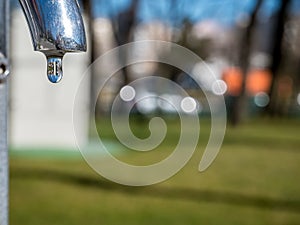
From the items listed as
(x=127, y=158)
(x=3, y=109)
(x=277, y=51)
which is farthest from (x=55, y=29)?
(x=277, y=51)

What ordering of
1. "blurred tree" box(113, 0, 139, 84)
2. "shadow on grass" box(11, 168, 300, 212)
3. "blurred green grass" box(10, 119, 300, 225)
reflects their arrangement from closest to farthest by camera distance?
"blurred green grass" box(10, 119, 300, 225), "shadow on grass" box(11, 168, 300, 212), "blurred tree" box(113, 0, 139, 84)

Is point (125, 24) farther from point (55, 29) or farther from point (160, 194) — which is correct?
point (55, 29)

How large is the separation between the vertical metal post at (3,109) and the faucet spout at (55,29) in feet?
0.29

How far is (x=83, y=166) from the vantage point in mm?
6859

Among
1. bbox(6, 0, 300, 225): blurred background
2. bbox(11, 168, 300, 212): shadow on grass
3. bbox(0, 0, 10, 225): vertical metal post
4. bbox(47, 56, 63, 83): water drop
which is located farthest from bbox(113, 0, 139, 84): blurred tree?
bbox(47, 56, 63, 83): water drop

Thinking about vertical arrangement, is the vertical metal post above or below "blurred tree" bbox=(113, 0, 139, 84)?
below

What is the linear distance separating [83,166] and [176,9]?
1013cm

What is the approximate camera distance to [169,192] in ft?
17.5

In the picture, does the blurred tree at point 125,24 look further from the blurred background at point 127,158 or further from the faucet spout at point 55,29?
the faucet spout at point 55,29

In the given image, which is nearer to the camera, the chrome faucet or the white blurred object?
the chrome faucet

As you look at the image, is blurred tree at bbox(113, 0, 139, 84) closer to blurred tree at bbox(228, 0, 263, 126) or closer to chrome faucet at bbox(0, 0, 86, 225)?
blurred tree at bbox(228, 0, 263, 126)

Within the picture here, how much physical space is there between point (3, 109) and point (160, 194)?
15.7ft

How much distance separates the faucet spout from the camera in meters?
0.45

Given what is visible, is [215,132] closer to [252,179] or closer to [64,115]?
[64,115]
